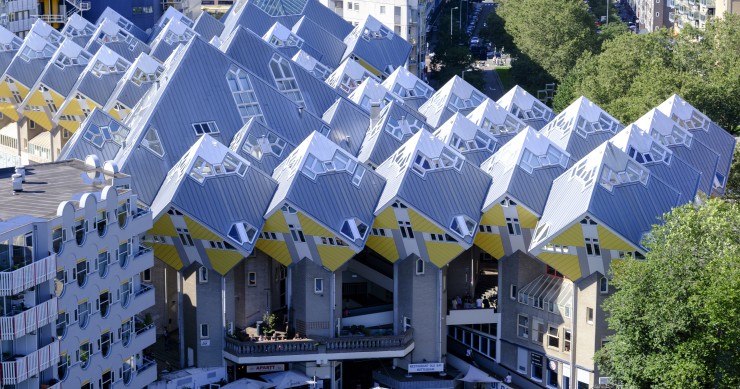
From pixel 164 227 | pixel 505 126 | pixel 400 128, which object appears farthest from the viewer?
pixel 505 126

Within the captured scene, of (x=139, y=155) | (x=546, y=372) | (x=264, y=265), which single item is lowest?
(x=546, y=372)

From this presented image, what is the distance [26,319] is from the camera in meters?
84.3

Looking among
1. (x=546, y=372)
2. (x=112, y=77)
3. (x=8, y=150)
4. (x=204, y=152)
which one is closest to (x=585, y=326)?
(x=546, y=372)

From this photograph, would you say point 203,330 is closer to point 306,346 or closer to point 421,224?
point 306,346

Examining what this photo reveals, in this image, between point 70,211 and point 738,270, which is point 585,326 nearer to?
point 738,270

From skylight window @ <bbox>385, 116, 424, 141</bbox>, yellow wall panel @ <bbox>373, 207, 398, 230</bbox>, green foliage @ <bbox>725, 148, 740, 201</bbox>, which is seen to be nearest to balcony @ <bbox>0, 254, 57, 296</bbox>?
yellow wall panel @ <bbox>373, 207, 398, 230</bbox>

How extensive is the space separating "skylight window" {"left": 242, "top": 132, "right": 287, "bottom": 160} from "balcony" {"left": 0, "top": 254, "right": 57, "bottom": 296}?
35085 mm

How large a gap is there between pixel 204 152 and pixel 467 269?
2280cm

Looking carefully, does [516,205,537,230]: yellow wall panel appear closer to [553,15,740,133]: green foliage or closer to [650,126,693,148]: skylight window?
[650,126,693,148]: skylight window

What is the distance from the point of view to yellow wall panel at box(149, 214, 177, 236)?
111 m

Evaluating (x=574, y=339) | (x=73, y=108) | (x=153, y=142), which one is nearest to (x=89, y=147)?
(x=153, y=142)

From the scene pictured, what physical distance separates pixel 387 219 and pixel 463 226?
18.0 feet

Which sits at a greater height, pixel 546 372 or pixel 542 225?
pixel 542 225

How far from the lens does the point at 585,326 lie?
111 meters
